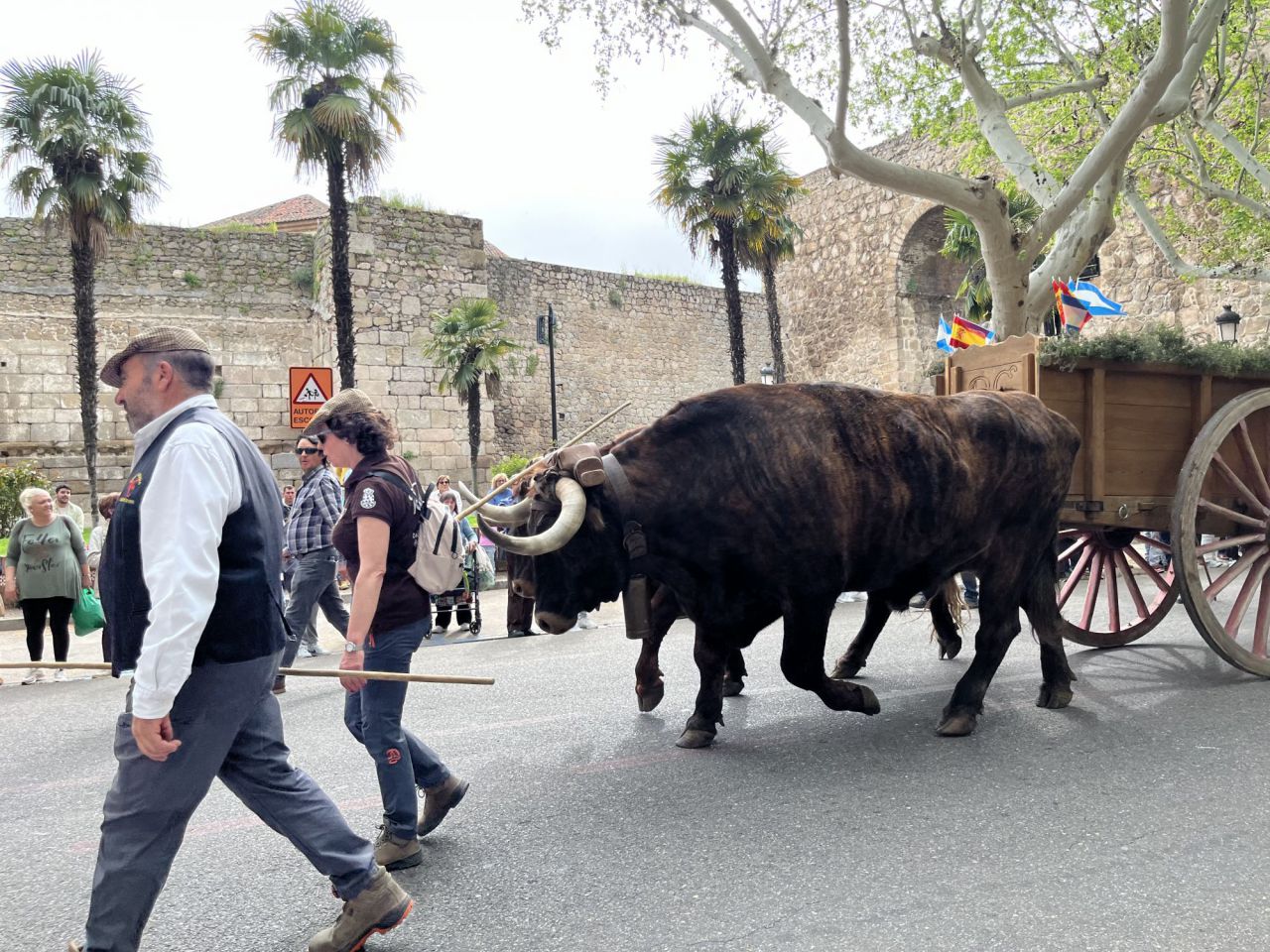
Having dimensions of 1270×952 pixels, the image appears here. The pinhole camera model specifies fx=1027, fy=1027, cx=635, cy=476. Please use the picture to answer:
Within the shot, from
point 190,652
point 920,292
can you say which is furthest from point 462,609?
point 920,292

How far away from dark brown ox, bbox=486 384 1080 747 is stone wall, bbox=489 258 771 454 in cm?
2140

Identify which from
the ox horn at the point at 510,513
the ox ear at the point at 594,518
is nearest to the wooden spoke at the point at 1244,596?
the ox ear at the point at 594,518

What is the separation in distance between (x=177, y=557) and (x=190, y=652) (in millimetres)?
229

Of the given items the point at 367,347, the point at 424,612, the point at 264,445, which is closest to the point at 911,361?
the point at 367,347

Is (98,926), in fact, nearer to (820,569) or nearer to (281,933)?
(281,933)

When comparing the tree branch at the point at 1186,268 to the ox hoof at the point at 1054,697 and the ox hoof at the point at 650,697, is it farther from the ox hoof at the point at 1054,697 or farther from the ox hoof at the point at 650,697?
the ox hoof at the point at 650,697

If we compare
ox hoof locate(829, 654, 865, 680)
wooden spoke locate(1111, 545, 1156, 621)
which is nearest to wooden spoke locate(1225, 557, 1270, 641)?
wooden spoke locate(1111, 545, 1156, 621)

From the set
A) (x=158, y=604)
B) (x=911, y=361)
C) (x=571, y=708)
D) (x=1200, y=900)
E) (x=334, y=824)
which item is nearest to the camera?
(x=158, y=604)

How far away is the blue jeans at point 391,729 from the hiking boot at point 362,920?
665 mm

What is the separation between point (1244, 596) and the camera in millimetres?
5793

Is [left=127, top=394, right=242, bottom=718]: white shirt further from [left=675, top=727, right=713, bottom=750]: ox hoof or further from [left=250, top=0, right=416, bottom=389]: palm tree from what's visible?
[left=250, top=0, right=416, bottom=389]: palm tree

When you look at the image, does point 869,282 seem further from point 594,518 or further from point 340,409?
point 340,409

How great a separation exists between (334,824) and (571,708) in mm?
3202

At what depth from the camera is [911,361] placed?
2456 cm
